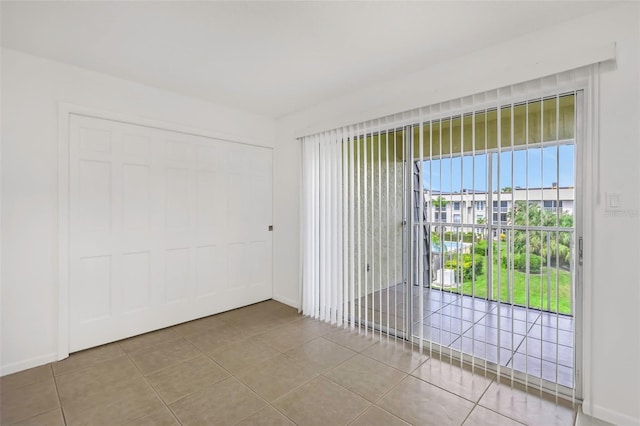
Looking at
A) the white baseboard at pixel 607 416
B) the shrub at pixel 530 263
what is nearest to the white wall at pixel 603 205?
the white baseboard at pixel 607 416

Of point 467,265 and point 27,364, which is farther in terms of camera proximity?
point 467,265

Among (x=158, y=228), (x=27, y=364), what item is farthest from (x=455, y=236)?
(x=27, y=364)

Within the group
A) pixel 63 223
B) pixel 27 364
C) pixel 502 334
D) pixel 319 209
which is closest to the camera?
pixel 27 364

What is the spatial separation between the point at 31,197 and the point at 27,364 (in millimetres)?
1306

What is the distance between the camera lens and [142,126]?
2.88 meters

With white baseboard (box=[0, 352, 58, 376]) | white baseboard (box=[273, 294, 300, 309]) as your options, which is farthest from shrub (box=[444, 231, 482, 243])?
white baseboard (box=[0, 352, 58, 376])

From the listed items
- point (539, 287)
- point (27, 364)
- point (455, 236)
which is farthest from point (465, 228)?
point (27, 364)

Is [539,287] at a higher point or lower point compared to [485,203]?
lower

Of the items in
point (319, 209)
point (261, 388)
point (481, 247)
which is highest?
point (319, 209)

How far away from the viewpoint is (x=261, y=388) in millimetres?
2072

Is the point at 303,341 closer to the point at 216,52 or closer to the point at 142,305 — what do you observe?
the point at 142,305

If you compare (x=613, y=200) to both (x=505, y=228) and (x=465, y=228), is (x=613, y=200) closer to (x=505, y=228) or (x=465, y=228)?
(x=505, y=228)

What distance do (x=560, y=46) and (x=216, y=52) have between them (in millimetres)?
2390

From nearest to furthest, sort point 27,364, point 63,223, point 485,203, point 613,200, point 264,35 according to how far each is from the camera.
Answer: point 613,200
point 264,35
point 27,364
point 63,223
point 485,203
